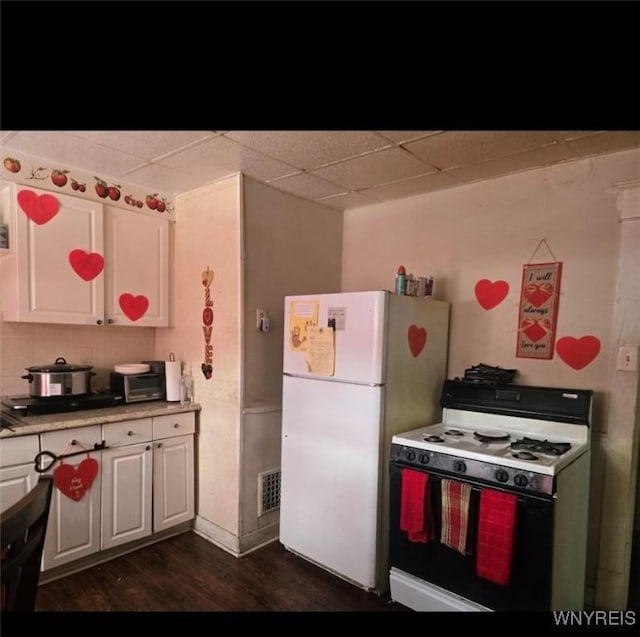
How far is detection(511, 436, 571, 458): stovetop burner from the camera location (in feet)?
5.93

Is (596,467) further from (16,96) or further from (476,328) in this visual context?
(16,96)

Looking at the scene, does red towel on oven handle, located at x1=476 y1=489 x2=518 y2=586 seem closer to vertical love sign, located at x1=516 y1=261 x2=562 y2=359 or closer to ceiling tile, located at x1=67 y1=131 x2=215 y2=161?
vertical love sign, located at x1=516 y1=261 x2=562 y2=359

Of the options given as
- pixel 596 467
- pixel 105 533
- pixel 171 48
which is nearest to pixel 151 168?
pixel 171 48

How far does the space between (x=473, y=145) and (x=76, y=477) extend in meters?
2.67

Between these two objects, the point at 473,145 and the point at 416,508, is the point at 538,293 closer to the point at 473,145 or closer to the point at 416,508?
the point at 473,145

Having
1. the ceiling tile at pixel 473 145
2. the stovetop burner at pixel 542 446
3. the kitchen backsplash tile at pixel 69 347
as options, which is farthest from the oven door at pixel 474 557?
the kitchen backsplash tile at pixel 69 347

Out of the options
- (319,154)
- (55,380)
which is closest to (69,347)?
(55,380)

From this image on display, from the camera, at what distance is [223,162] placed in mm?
2303

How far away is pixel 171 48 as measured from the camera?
0.75m

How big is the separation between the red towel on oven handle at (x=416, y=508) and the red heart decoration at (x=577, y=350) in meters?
1.01

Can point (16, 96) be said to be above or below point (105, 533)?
above

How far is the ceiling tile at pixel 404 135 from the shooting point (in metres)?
1.92

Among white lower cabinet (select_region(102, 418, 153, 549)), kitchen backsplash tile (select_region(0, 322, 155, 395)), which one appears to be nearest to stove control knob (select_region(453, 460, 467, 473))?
white lower cabinet (select_region(102, 418, 153, 549))

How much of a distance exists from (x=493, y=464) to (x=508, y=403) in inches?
23.8
